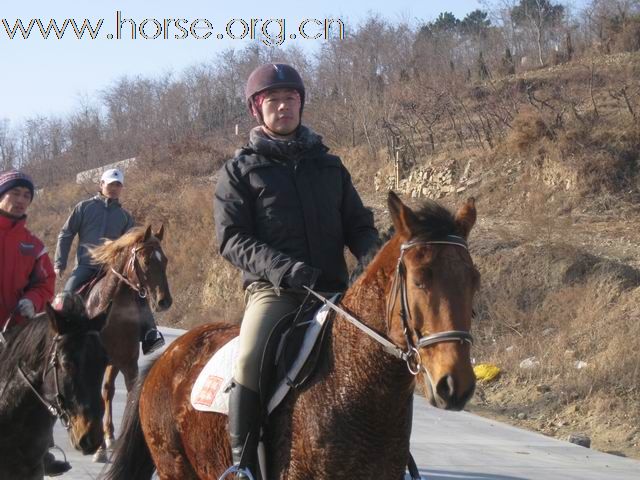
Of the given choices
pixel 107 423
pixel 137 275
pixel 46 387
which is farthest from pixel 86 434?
pixel 137 275

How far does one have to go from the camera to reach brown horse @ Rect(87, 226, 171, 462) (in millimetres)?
8781

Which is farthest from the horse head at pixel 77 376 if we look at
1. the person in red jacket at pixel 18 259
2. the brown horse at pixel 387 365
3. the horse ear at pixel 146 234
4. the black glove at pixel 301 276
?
the horse ear at pixel 146 234

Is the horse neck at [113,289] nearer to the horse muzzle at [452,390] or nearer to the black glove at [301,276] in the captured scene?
the black glove at [301,276]

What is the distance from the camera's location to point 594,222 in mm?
16953

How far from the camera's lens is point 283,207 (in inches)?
169

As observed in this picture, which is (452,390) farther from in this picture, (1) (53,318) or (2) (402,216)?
(1) (53,318)

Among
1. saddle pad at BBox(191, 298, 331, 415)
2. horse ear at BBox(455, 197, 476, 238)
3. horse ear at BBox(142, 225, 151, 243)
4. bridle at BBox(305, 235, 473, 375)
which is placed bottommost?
horse ear at BBox(142, 225, 151, 243)

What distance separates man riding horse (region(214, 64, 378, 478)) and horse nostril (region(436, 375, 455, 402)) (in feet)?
3.74

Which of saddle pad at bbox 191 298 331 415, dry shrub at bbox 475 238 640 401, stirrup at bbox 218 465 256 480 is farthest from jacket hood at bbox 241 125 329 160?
dry shrub at bbox 475 238 640 401

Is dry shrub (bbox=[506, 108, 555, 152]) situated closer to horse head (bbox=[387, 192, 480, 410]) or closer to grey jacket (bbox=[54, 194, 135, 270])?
grey jacket (bbox=[54, 194, 135, 270])

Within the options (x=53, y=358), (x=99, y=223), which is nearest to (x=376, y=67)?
(x=99, y=223)

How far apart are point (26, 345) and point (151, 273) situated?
3.42 meters

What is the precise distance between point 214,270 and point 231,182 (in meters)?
20.0

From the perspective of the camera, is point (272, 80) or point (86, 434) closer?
point (272, 80)
